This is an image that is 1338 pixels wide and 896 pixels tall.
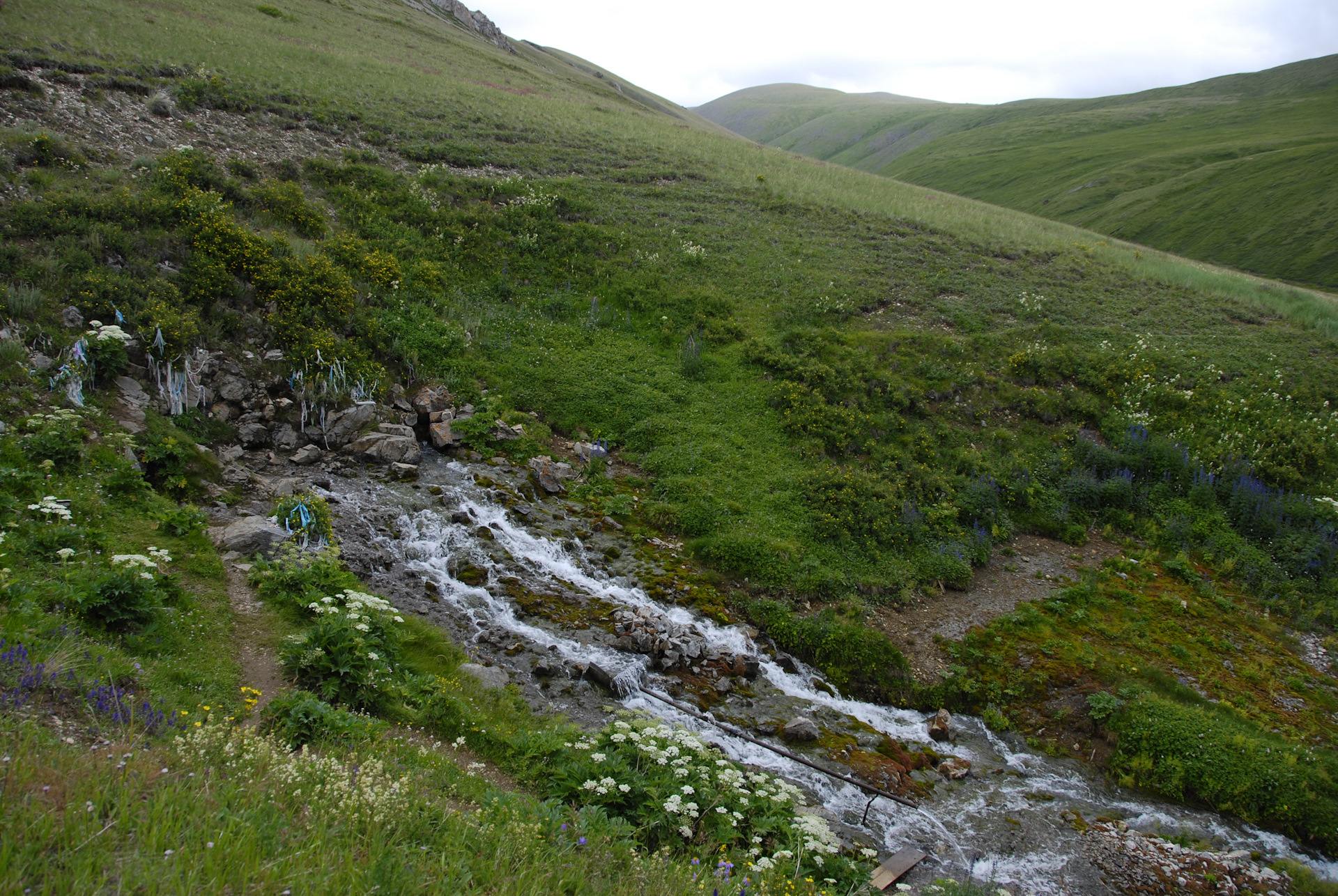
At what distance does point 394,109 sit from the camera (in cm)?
3244

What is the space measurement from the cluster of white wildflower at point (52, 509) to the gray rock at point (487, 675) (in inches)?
211

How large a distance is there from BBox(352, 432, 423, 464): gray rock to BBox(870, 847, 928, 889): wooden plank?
12.2 m

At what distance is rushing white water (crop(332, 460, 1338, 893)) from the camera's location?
8312 mm

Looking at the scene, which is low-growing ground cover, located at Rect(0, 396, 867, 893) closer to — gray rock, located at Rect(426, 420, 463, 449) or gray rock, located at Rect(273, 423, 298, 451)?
gray rock, located at Rect(273, 423, 298, 451)

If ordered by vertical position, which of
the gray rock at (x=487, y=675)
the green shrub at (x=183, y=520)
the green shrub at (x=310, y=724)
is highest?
the green shrub at (x=183, y=520)

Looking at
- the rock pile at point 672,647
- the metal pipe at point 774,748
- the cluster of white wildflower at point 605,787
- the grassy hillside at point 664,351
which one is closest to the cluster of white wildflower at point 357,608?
the grassy hillside at point 664,351

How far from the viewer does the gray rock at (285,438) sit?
13.9 metres

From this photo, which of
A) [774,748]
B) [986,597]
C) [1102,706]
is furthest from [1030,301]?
[774,748]

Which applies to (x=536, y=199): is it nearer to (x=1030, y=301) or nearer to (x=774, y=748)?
(x=1030, y=301)

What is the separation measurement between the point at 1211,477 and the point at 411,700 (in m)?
20.6

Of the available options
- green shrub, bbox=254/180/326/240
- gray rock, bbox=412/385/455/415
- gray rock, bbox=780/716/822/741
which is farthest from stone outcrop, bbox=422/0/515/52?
gray rock, bbox=780/716/822/741

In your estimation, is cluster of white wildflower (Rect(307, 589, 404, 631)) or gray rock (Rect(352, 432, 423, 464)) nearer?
cluster of white wildflower (Rect(307, 589, 404, 631))

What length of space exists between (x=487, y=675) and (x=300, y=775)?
16.2ft

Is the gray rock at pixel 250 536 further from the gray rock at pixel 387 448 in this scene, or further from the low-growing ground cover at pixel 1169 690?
the low-growing ground cover at pixel 1169 690
